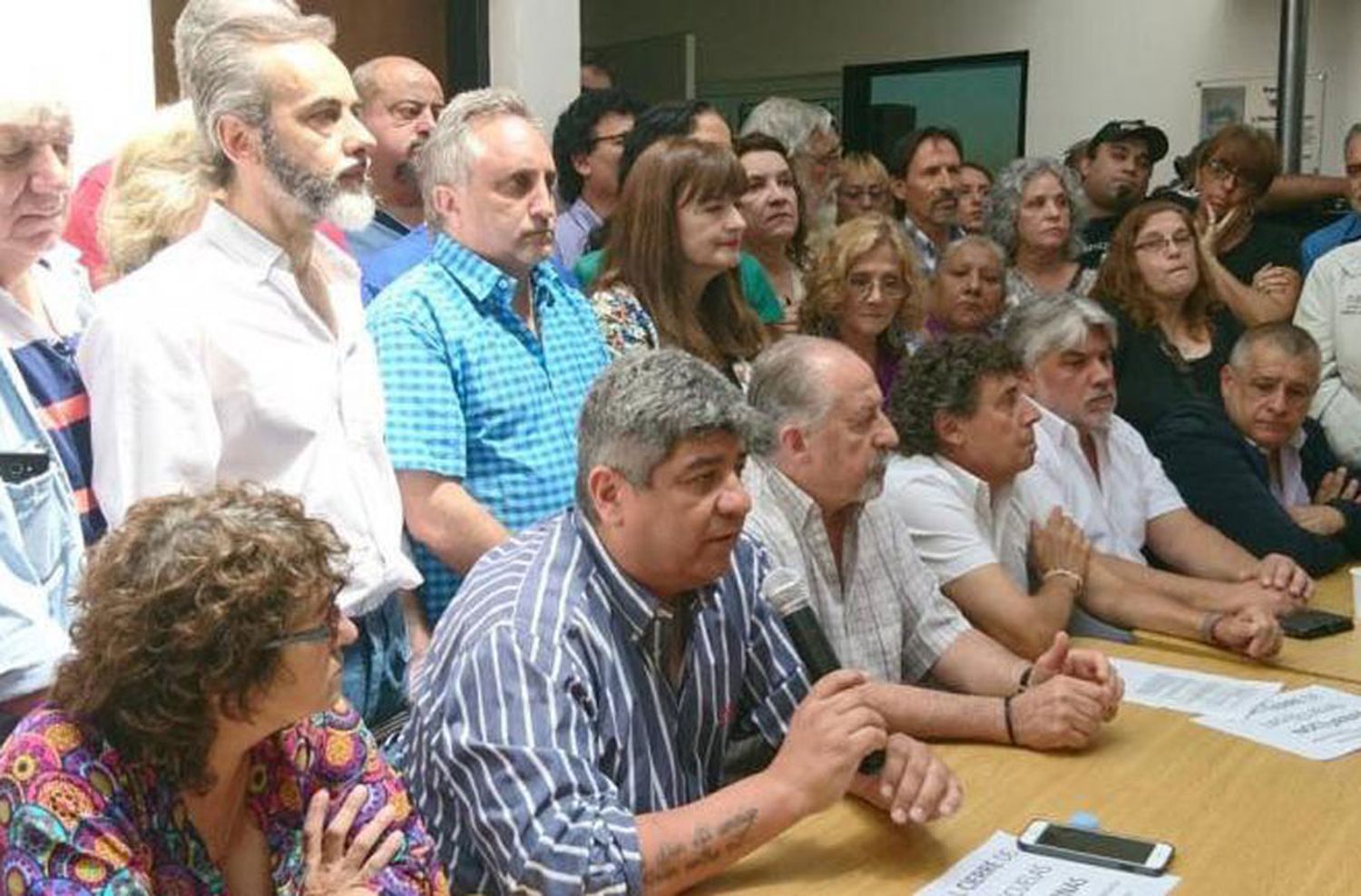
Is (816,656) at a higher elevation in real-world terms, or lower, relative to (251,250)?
lower

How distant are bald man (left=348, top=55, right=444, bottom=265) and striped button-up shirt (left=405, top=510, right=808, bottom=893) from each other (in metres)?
1.60

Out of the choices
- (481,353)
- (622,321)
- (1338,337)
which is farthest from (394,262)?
(1338,337)

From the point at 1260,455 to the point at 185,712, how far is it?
2975 millimetres

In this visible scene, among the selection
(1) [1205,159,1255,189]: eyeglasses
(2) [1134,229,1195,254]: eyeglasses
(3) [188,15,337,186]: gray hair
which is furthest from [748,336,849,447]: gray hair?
(1) [1205,159,1255,189]: eyeglasses

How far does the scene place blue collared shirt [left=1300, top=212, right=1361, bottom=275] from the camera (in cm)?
466

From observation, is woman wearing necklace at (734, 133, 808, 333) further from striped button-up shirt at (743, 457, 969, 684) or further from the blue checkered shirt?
the blue checkered shirt

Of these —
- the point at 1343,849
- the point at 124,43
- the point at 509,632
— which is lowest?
the point at 1343,849

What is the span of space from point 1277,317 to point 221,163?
341 centimetres

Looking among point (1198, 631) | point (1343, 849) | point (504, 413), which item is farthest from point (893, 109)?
point (1343, 849)

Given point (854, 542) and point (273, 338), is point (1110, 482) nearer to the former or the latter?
point (854, 542)

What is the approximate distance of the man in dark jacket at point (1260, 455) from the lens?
3.50 m

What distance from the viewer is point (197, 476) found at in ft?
5.87

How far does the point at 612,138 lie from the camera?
378 centimetres

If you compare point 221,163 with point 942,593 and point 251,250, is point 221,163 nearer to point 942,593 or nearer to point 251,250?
point 251,250
